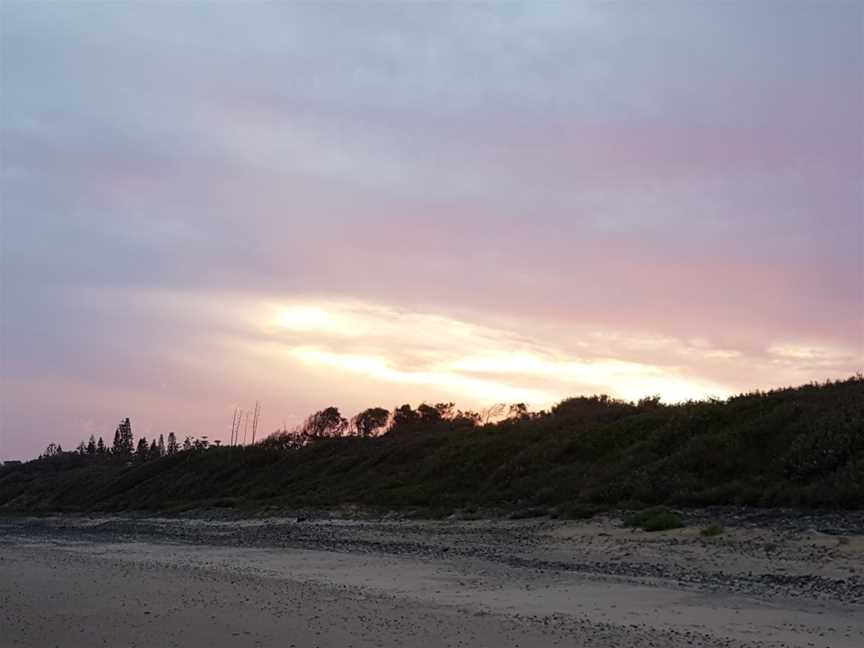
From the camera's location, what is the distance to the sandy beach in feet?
35.2

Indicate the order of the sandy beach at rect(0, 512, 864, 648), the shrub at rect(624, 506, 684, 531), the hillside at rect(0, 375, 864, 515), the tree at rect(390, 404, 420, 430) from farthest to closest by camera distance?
the tree at rect(390, 404, 420, 430), the hillside at rect(0, 375, 864, 515), the shrub at rect(624, 506, 684, 531), the sandy beach at rect(0, 512, 864, 648)

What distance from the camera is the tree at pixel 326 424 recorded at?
92125mm

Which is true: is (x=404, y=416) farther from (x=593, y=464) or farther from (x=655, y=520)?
(x=655, y=520)

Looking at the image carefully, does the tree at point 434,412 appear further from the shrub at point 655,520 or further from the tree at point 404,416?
the shrub at point 655,520

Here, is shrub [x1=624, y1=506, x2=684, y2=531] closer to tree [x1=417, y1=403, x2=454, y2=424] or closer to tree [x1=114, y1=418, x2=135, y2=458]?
tree [x1=417, y1=403, x2=454, y2=424]

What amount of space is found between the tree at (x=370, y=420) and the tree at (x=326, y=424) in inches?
65.6

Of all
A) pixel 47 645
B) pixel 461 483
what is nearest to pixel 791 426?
pixel 461 483

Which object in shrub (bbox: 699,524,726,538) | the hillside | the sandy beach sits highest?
the hillside

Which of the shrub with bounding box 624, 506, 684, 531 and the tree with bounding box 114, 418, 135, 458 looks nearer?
the shrub with bounding box 624, 506, 684, 531

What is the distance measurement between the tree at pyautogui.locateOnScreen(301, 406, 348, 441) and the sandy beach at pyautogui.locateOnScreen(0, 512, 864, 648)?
65232 millimetres

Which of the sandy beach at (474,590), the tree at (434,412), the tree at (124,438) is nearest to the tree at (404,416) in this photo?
the tree at (434,412)

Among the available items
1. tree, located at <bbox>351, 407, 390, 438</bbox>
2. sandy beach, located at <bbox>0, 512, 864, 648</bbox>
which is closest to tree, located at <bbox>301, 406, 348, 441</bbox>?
tree, located at <bbox>351, 407, 390, 438</bbox>

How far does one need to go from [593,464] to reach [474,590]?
887 inches

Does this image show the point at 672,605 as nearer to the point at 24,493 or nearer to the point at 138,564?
the point at 138,564
